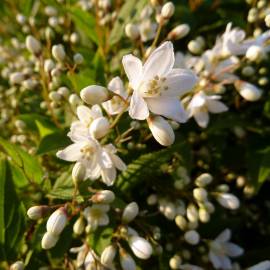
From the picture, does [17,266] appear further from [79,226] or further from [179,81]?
[179,81]

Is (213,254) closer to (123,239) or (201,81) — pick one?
(123,239)

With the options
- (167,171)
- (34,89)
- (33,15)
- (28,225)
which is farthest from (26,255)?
(33,15)

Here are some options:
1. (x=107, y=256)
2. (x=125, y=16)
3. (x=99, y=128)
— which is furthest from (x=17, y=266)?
(x=125, y=16)

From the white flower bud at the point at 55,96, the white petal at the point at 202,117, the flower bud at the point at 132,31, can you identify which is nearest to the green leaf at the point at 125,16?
the flower bud at the point at 132,31

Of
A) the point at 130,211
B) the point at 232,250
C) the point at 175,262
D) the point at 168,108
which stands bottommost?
the point at 232,250

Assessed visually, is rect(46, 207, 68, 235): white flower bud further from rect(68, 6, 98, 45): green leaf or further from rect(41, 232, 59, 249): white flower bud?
rect(68, 6, 98, 45): green leaf

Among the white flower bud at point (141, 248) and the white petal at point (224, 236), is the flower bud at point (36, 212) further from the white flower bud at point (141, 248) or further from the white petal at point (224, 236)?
the white petal at point (224, 236)
